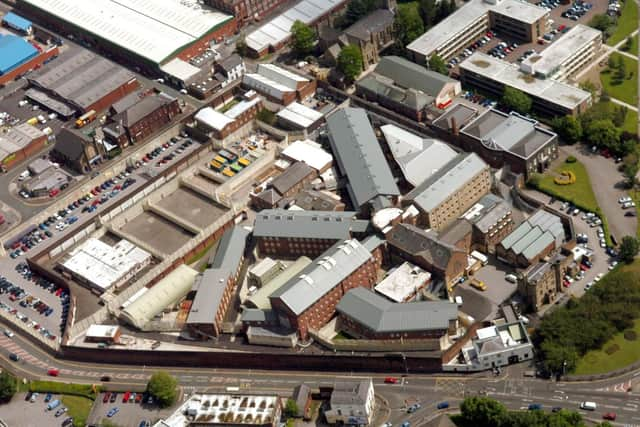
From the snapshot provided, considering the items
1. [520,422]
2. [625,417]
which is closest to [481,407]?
[520,422]

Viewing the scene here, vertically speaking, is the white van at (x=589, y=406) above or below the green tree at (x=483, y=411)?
below

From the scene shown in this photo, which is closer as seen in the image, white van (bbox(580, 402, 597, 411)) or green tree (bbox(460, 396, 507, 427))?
green tree (bbox(460, 396, 507, 427))

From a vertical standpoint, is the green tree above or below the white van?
above

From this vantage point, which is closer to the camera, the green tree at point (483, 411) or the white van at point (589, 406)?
the green tree at point (483, 411)

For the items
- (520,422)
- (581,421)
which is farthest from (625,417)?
(520,422)

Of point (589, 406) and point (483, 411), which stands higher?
point (483, 411)

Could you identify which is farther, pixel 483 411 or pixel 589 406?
pixel 589 406

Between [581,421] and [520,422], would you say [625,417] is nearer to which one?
[581,421]
